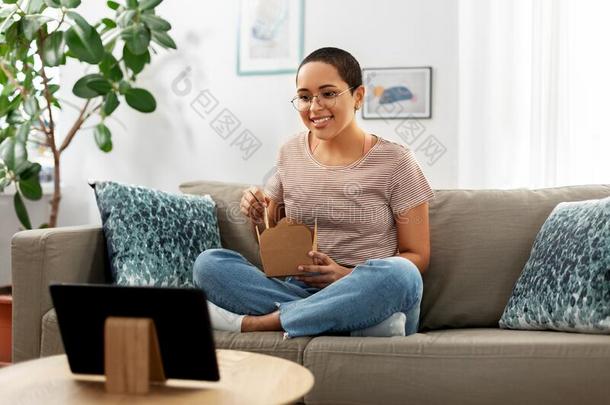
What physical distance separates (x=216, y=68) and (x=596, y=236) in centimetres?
191

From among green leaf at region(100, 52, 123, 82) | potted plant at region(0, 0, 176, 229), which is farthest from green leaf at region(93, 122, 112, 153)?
green leaf at region(100, 52, 123, 82)

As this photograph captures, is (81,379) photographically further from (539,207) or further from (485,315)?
(539,207)

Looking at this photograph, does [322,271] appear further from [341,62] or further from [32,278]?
[32,278]

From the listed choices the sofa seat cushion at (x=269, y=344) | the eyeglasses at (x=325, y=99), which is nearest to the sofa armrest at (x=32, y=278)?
the sofa seat cushion at (x=269, y=344)

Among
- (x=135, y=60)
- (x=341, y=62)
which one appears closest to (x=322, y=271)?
(x=341, y=62)

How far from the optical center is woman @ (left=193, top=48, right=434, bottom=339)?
2296 mm

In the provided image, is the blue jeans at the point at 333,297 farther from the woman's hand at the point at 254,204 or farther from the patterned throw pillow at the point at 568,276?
the patterned throw pillow at the point at 568,276

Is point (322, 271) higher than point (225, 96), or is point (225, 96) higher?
point (225, 96)

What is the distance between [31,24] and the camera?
10.9ft

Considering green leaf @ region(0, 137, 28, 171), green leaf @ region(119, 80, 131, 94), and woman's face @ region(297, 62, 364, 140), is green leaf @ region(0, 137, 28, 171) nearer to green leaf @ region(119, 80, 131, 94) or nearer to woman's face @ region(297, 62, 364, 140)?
green leaf @ region(119, 80, 131, 94)

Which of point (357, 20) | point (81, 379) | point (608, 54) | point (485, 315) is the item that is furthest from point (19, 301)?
point (608, 54)

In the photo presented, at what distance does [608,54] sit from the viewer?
10.3ft

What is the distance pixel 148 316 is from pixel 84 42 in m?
2.06

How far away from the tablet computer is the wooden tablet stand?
2 cm
